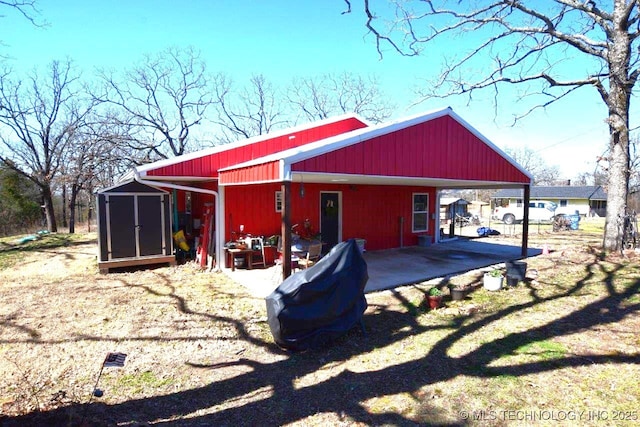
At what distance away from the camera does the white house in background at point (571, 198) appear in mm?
33438

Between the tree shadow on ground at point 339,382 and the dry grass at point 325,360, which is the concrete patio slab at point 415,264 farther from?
the tree shadow on ground at point 339,382

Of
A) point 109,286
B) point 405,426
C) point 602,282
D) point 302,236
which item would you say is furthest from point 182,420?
point 602,282

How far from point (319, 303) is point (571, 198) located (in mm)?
39390

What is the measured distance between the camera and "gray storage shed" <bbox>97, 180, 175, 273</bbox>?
7918mm

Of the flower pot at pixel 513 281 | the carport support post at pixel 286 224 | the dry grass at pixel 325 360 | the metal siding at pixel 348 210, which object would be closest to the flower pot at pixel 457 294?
the dry grass at pixel 325 360

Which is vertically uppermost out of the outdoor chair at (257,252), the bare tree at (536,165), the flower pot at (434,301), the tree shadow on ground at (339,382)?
the bare tree at (536,165)

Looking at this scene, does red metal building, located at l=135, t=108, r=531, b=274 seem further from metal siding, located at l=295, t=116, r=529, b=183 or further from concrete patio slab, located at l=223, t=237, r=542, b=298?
concrete patio slab, located at l=223, t=237, r=542, b=298

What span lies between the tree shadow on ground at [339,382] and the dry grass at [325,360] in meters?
0.02

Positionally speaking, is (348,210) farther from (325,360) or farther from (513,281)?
(325,360)

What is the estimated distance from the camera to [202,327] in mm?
4980

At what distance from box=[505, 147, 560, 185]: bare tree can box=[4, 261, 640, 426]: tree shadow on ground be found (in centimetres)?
5648

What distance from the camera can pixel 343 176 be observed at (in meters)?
6.47

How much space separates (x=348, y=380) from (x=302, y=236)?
5.67 meters

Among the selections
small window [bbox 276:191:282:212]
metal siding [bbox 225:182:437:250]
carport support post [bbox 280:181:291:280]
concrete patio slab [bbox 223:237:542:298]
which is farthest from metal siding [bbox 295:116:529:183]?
small window [bbox 276:191:282:212]
